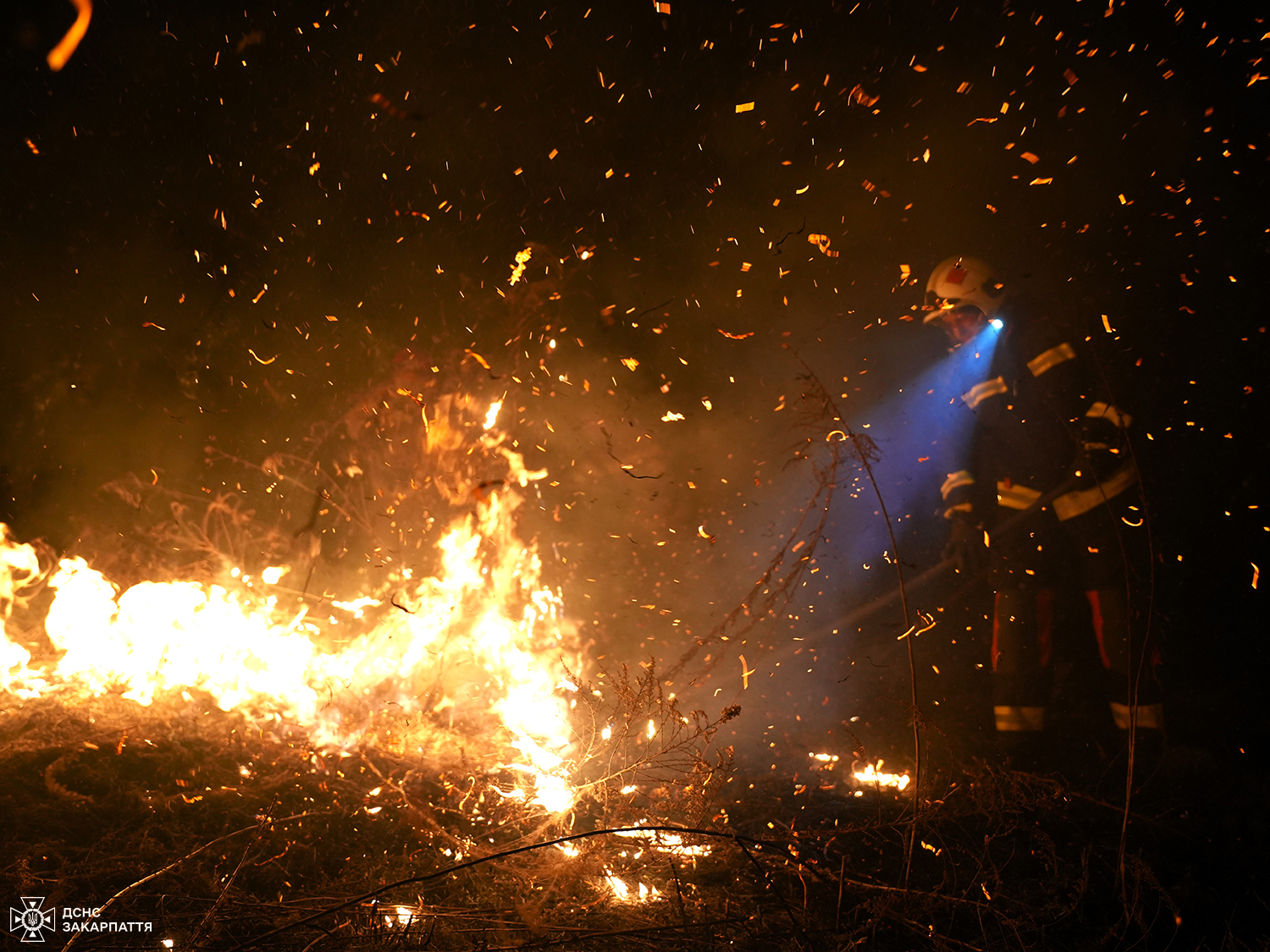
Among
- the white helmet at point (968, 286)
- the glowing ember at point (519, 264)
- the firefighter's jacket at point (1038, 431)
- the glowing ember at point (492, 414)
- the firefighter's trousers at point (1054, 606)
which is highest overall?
the glowing ember at point (519, 264)

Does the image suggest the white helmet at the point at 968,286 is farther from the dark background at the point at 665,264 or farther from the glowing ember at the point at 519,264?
the glowing ember at the point at 519,264

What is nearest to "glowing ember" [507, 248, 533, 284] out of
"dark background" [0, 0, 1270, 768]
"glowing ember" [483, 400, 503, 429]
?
"dark background" [0, 0, 1270, 768]

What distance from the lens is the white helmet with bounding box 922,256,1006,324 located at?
14.0 feet

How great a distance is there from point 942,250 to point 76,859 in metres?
6.24

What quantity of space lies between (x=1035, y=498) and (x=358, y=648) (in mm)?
5391

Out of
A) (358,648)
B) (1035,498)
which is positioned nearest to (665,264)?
(1035,498)

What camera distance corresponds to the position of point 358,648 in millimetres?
4391

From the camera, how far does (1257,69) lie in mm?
3727

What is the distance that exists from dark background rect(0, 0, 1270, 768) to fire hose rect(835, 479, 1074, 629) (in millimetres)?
159

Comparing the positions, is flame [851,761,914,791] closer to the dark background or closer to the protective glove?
the dark background

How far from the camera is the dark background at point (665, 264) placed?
399 cm

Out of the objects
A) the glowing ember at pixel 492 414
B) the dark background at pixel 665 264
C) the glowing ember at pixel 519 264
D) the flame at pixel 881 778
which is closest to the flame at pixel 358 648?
the glowing ember at pixel 492 414

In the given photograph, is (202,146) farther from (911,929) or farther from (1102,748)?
(1102,748)

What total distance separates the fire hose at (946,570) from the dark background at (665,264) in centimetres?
16
